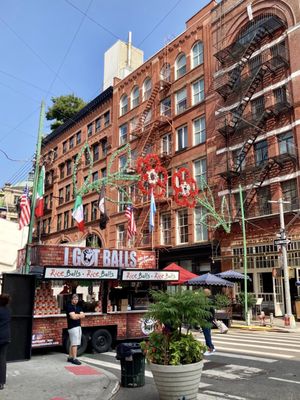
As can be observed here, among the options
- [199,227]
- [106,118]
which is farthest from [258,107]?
[106,118]

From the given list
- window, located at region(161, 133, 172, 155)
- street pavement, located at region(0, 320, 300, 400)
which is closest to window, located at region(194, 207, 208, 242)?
window, located at region(161, 133, 172, 155)

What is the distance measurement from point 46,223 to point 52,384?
48487 mm

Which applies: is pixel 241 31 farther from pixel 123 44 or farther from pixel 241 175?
pixel 123 44

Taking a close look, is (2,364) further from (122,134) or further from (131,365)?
(122,134)

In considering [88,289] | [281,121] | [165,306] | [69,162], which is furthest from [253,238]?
[69,162]

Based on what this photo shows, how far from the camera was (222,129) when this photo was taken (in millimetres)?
29844

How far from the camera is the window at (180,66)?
36094mm

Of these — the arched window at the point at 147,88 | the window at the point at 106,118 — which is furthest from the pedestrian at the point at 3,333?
the window at the point at 106,118

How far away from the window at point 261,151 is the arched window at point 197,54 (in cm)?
1025

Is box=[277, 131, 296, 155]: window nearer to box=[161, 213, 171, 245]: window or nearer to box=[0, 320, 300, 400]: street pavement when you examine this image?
box=[161, 213, 171, 245]: window

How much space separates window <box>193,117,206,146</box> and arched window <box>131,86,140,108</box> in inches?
373

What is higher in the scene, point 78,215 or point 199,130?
point 199,130

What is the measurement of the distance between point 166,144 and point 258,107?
9.97 m

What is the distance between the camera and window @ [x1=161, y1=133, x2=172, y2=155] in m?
35.8
